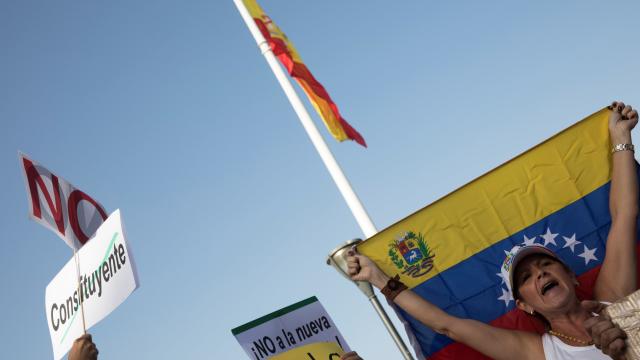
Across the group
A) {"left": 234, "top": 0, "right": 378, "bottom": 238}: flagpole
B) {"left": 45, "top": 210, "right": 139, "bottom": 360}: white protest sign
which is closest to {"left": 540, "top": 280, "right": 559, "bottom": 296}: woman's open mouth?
{"left": 45, "top": 210, "right": 139, "bottom": 360}: white protest sign

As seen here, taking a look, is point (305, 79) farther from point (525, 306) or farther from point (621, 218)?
point (525, 306)

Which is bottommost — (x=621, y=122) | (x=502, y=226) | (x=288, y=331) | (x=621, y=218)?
(x=621, y=218)

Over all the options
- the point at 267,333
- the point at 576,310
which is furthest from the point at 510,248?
the point at 267,333

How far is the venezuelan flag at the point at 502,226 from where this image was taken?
4.99m

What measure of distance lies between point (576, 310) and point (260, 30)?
8378mm

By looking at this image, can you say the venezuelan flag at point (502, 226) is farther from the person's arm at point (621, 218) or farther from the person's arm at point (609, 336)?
the person's arm at point (609, 336)

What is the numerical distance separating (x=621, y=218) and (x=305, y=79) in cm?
701

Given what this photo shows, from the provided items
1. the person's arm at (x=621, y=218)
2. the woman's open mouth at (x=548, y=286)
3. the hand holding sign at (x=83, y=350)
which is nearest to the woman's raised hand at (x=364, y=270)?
the woman's open mouth at (x=548, y=286)

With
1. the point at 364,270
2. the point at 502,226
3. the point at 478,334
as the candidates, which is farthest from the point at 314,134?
the point at 478,334

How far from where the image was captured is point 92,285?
486cm

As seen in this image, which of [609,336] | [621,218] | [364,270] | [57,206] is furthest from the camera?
[57,206]

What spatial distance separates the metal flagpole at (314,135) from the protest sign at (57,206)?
3610mm

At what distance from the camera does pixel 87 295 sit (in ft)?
16.0

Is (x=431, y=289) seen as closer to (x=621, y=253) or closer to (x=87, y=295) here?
(x=621, y=253)
